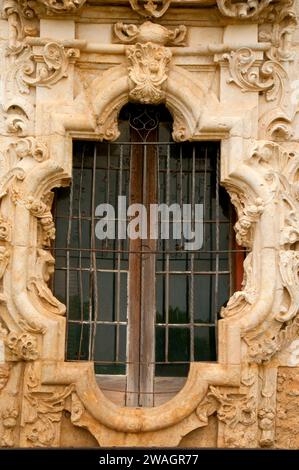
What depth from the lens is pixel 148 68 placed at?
25.4 feet

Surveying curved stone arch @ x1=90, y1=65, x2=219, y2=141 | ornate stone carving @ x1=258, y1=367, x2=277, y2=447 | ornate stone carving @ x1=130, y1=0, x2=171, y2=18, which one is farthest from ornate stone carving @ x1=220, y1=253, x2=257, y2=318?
ornate stone carving @ x1=130, y1=0, x2=171, y2=18

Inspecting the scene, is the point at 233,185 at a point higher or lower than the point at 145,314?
higher

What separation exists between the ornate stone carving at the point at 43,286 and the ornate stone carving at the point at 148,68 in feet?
4.28

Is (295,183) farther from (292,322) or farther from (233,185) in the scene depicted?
(292,322)

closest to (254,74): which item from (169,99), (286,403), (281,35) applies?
(281,35)

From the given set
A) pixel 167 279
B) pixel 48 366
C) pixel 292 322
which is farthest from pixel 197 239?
pixel 48 366

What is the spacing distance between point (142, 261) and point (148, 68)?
1.38m

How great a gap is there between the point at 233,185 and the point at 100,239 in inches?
40.8

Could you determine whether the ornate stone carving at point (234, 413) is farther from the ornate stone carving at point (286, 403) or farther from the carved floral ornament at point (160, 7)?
the carved floral ornament at point (160, 7)

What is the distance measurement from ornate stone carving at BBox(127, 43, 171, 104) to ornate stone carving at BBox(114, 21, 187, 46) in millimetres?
56

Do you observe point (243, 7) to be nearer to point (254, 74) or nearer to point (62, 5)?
point (254, 74)

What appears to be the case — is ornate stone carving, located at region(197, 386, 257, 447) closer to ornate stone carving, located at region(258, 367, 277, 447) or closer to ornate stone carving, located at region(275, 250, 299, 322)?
ornate stone carving, located at region(258, 367, 277, 447)

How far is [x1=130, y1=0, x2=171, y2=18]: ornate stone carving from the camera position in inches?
305

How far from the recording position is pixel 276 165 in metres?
7.74
